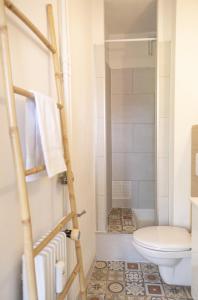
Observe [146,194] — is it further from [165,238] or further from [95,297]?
[95,297]

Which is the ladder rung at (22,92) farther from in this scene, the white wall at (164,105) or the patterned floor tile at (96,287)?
the patterned floor tile at (96,287)

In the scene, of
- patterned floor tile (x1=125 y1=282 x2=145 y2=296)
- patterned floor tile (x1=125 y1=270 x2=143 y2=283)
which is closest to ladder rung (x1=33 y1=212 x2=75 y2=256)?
patterned floor tile (x1=125 y1=282 x2=145 y2=296)

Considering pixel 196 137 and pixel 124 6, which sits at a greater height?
pixel 124 6

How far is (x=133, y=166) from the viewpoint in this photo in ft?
10.6

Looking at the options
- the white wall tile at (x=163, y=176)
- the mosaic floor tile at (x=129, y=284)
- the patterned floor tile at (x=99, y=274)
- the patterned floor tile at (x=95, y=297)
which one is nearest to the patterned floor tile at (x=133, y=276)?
the mosaic floor tile at (x=129, y=284)

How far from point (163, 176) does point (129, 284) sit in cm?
95

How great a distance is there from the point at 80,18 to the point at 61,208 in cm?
141

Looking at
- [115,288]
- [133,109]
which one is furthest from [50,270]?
[133,109]

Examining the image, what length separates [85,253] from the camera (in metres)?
2.01

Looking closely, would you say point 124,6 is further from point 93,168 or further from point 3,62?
point 3,62

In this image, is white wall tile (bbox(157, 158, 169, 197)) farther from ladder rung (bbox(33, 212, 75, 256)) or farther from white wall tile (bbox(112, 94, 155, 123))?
ladder rung (bbox(33, 212, 75, 256))

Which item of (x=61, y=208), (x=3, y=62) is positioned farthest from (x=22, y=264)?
(x=3, y=62)

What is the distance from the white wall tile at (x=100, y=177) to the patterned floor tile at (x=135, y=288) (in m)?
0.81

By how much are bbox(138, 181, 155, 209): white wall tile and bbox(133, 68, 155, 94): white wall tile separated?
1.16 metres
